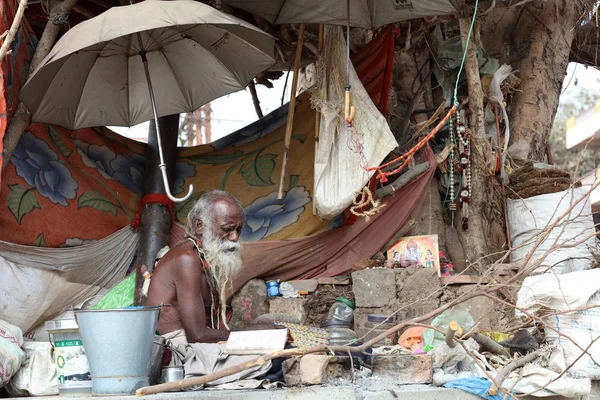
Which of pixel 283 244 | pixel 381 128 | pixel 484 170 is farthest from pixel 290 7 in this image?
pixel 484 170

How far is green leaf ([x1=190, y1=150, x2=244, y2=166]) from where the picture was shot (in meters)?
6.79

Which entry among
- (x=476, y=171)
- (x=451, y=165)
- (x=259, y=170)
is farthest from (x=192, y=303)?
(x=476, y=171)

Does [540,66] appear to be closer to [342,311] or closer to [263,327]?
[342,311]

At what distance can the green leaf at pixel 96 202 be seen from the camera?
6.02m

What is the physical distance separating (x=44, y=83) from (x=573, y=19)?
5.67 metres

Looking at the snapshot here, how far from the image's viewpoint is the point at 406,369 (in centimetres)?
412

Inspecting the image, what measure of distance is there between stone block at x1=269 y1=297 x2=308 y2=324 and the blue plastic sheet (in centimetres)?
209

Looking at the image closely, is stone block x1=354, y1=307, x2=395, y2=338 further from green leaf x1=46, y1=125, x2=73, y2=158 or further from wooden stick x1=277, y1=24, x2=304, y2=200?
green leaf x1=46, y1=125, x2=73, y2=158

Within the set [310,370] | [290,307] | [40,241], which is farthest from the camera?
[290,307]

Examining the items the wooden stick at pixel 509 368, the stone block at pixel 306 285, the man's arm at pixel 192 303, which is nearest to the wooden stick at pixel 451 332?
the wooden stick at pixel 509 368

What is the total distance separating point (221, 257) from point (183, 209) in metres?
1.64

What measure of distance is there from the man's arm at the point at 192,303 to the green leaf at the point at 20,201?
1.44 m

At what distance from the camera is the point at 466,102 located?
23.2ft

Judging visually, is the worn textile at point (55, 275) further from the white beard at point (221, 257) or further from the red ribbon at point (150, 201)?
the white beard at point (221, 257)
